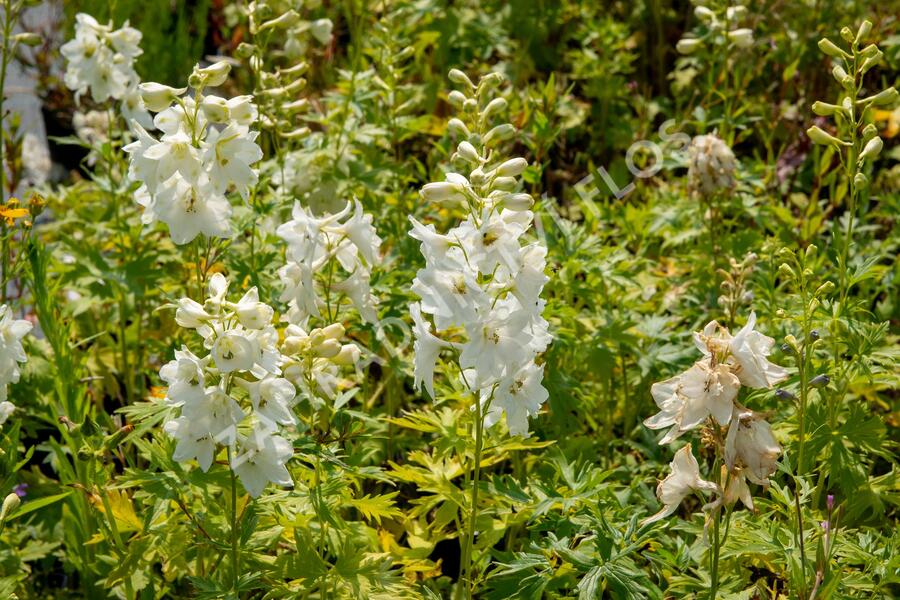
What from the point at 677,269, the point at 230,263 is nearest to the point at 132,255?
the point at 230,263

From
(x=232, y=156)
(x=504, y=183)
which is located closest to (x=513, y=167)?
(x=504, y=183)

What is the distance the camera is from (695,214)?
3768 millimetres

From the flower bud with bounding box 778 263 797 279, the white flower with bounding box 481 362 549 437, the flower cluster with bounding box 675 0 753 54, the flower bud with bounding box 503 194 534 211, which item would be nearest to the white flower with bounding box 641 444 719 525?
the white flower with bounding box 481 362 549 437

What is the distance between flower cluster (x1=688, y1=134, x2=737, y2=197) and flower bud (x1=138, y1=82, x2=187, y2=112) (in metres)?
1.78

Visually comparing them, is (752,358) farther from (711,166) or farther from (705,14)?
(705,14)

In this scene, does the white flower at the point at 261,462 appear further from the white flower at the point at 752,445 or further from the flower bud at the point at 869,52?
the flower bud at the point at 869,52

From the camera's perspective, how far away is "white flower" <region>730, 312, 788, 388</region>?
6.41ft

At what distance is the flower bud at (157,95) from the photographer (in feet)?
7.66

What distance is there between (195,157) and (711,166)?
1.80 m

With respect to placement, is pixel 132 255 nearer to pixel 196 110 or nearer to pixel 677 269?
pixel 196 110

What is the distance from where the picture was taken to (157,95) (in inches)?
92.2

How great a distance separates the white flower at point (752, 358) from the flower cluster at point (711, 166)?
5.07ft

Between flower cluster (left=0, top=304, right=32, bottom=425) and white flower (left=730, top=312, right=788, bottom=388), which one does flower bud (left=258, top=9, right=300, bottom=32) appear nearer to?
flower cluster (left=0, top=304, right=32, bottom=425)

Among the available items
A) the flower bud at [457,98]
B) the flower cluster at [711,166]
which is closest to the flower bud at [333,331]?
the flower bud at [457,98]
